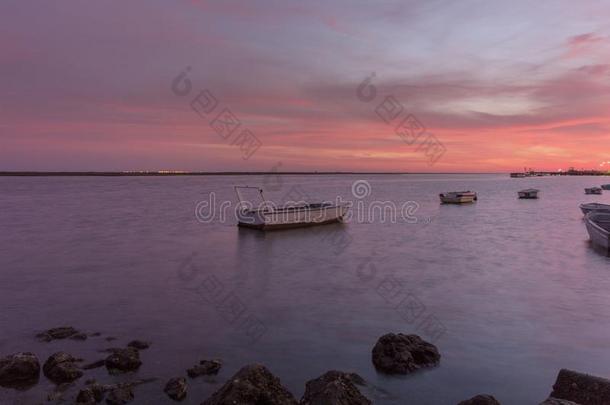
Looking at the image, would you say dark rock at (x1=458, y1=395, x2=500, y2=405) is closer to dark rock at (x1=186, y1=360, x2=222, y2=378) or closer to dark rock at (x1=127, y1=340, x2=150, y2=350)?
dark rock at (x1=186, y1=360, x2=222, y2=378)

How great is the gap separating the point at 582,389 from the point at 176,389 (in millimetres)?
6639

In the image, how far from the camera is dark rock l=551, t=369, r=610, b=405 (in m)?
6.82

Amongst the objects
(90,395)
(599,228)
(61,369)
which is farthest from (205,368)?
(599,228)

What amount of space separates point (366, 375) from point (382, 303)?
5493 mm

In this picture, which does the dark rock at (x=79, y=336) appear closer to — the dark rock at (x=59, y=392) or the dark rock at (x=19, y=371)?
the dark rock at (x=19, y=371)

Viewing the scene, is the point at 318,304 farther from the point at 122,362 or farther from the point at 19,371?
the point at 19,371

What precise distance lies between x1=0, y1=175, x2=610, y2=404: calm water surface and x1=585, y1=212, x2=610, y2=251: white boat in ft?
2.76

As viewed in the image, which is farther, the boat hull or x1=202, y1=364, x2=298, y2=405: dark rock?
the boat hull

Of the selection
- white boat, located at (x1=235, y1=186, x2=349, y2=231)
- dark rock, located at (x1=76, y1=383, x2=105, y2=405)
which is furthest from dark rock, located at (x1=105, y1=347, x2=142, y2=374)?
white boat, located at (x1=235, y1=186, x2=349, y2=231)

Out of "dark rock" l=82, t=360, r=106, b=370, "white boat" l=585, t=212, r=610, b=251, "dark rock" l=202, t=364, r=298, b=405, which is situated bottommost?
"dark rock" l=82, t=360, r=106, b=370

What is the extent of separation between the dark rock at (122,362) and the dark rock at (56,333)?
2317mm

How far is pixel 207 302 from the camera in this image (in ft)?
46.6

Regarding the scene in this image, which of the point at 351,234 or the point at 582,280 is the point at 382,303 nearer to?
the point at 582,280

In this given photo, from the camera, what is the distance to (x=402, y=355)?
9.15 metres
